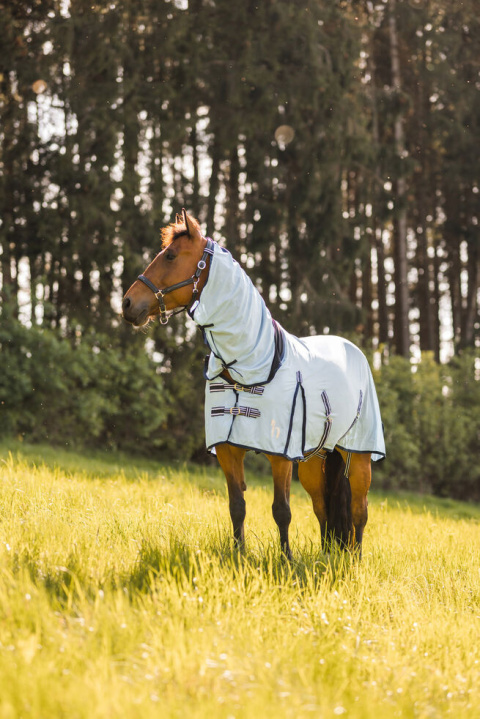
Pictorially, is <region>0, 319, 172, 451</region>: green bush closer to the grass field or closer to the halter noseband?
the grass field

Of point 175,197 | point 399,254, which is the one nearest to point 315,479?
point 175,197

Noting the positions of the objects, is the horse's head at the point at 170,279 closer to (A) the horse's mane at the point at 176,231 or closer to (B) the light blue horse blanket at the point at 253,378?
(A) the horse's mane at the point at 176,231

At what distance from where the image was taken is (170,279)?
4.11m

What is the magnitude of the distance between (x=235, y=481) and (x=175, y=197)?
10.7 m

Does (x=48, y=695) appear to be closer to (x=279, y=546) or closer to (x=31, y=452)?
(x=279, y=546)

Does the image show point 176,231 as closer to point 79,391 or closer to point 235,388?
point 235,388

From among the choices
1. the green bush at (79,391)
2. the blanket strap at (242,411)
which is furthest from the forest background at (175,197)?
the blanket strap at (242,411)

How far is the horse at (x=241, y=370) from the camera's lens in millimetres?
4129

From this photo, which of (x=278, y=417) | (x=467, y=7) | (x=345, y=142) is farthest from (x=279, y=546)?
(x=467, y=7)

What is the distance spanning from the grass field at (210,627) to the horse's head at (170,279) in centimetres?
140

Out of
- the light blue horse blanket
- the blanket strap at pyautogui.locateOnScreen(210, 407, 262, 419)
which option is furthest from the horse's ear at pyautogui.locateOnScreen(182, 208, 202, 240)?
the blanket strap at pyautogui.locateOnScreen(210, 407, 262, 419)

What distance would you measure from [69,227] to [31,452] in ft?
15.2

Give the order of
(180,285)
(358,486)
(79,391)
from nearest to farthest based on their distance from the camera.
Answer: (180,285) → (358,486) → (79,391)

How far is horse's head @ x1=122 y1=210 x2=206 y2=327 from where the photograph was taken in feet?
13.2
